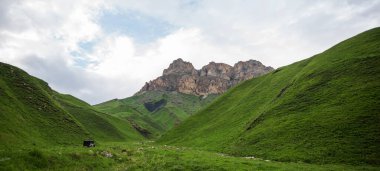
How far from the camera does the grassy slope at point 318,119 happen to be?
42656 millimetres

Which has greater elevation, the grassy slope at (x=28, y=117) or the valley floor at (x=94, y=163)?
the grassy slope at (x=28, y=117)

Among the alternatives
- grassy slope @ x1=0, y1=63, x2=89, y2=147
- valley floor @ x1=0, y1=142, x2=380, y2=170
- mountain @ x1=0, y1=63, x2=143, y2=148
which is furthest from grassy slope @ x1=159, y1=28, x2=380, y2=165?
grassy slope @ x1=0, y1=63, x2=89, y2=147

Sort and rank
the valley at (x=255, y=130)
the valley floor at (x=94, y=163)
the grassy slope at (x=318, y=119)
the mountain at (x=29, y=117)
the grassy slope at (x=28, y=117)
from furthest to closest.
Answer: the grassy slope at (x=28, y=117) → the mountain at (x=29, y=117) → the grassy slope at (x=318, y=119) → the valley at (x=255, y=130) → the valley floor at (x=94, y=163)

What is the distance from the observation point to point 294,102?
6612 cm

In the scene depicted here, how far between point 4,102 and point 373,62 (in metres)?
84.7

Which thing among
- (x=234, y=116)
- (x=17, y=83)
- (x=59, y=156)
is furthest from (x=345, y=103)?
(x=17, y=83)

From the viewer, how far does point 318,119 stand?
2072 inches

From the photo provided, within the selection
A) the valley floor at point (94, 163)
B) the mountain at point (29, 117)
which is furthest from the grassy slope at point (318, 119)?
the mountain at point (29, 117)

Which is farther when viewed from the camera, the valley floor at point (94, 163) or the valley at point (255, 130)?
the valley at point (255, 130)

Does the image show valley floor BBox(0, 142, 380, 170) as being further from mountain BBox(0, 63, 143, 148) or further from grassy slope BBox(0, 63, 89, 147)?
grassy slope BBox(0, 63, 89, 147)

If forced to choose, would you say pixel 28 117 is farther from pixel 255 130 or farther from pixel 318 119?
pixel 318 119

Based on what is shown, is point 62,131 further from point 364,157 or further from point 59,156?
point 364,157

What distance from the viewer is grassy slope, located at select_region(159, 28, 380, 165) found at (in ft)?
140

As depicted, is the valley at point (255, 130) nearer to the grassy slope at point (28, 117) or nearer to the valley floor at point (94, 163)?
the valley floor at point (94, 163)
